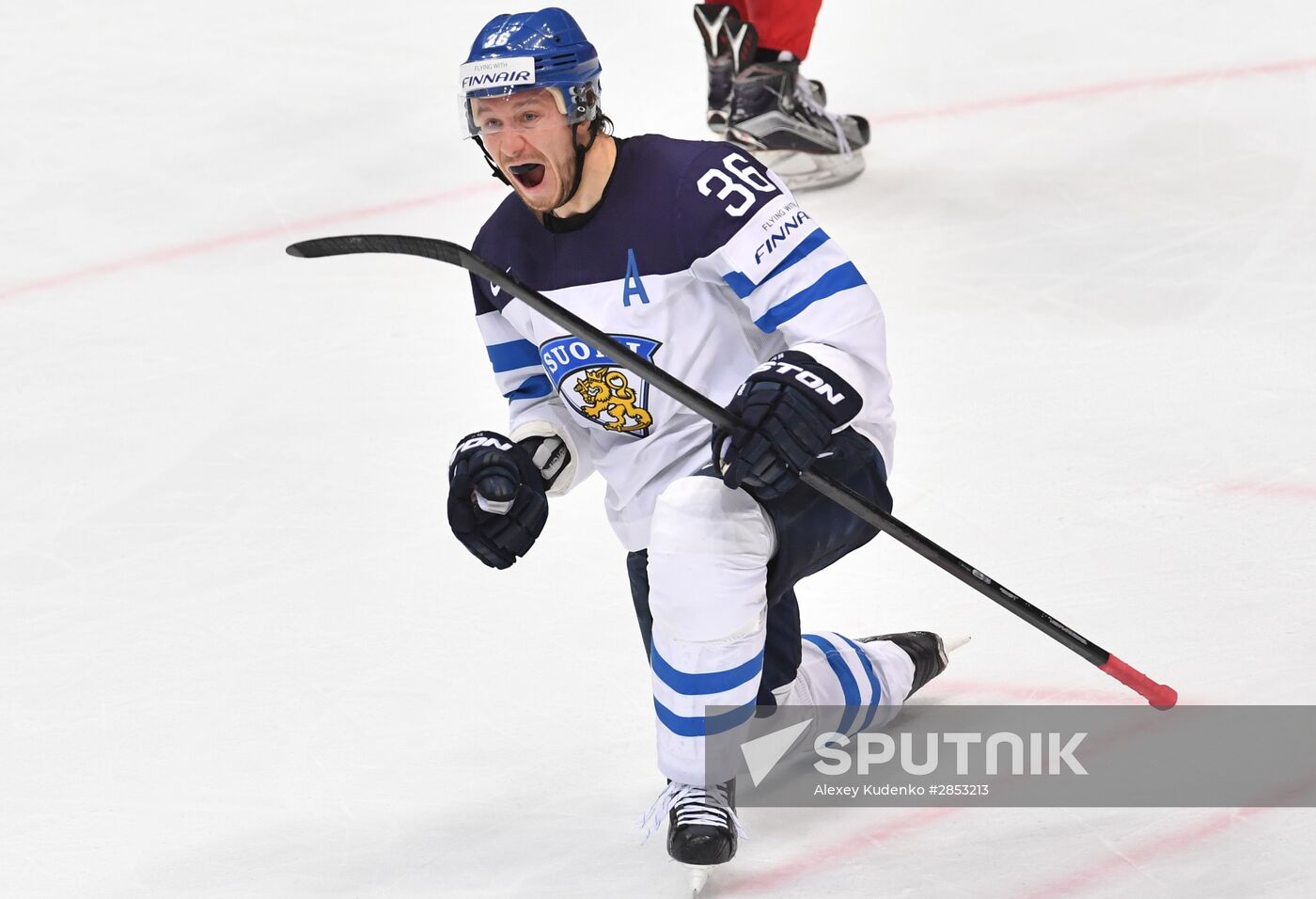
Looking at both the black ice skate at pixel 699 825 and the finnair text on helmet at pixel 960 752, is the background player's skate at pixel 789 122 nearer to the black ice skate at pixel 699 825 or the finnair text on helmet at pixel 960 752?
the finnair text on helmet at pixel 960 752

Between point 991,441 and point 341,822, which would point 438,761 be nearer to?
point 341,822

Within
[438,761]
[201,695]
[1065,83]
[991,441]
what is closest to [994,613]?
[991,441]

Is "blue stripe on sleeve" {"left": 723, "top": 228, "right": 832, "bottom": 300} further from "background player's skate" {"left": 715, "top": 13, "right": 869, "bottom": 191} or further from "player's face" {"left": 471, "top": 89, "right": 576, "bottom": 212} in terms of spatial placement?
"background player's skate" {"left": 715, "top": 13, "right": 869, "bottom": 191}

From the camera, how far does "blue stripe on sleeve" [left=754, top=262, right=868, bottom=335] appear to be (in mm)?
1986

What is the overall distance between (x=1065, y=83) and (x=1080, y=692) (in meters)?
2.60

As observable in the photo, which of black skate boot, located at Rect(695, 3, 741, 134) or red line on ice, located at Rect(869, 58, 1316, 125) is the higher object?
black skate boot, located at Rect(695, 3, 741, 134)

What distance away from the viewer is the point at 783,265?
1.99m

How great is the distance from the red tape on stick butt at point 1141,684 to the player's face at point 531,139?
818 mm

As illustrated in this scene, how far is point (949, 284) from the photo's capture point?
12.2 ft

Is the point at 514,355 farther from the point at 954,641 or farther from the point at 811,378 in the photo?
the point at 954,641

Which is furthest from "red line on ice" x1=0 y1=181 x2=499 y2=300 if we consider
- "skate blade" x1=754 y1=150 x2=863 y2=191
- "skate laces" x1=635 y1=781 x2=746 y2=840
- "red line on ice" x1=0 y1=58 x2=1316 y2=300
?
"skate laces" x1=635 y1=781 x2=746 y2=840

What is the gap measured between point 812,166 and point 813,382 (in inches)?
95.7

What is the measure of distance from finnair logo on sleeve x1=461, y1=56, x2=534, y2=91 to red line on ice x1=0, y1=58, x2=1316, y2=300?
2.31m

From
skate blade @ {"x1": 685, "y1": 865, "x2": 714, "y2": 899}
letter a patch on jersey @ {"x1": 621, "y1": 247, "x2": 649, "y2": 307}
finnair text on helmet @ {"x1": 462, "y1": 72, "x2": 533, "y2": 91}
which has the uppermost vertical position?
finnair text on helmet @ {"x1": 462, "y1": 72, "x2": 533, "y2": 91}
